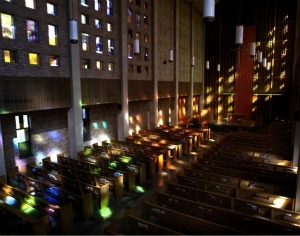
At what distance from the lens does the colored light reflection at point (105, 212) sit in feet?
23.5

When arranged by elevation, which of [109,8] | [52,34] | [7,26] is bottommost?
[7,26]

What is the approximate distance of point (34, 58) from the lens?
9633mm

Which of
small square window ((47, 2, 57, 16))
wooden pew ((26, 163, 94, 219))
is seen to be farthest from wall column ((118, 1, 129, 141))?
wooden pew ((26, 163, 94, 219))

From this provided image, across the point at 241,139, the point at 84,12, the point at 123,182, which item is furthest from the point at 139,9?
the point at 123,182

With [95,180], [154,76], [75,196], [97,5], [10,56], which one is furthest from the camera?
[154,76]

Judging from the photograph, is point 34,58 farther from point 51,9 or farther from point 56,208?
point 56,208

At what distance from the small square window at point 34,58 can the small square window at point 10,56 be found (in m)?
0.58

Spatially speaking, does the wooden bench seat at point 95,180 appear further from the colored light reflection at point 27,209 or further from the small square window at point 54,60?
the small square window at point 54,60

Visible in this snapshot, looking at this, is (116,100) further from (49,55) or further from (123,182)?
(123,182)

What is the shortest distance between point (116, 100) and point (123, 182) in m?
6.11

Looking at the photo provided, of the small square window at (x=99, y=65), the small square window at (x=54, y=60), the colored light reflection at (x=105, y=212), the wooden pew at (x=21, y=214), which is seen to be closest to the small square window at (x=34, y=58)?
the small square window at (x=54, y=60)

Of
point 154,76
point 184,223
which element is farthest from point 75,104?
point 154,76

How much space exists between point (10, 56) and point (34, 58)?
963mm

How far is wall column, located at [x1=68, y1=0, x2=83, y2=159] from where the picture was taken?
11023 millimetres
